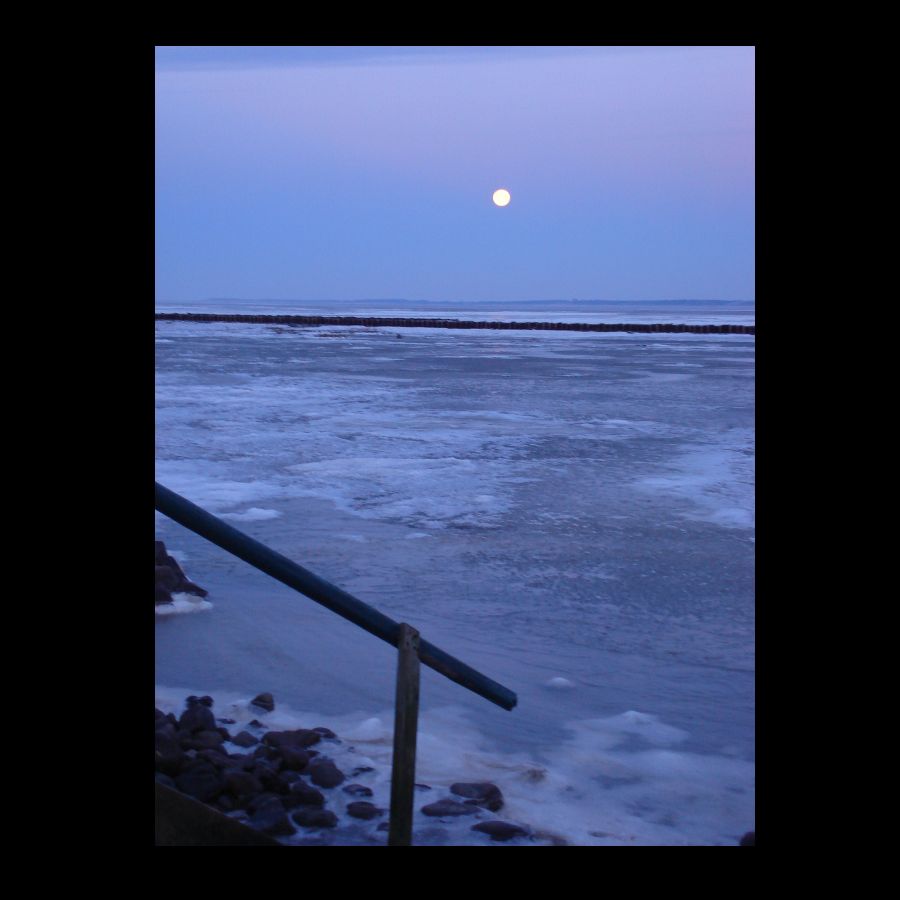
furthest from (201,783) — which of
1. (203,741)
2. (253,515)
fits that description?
(253,515)

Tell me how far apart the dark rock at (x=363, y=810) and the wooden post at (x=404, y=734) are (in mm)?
781

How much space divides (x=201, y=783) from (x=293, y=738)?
1.87 ft

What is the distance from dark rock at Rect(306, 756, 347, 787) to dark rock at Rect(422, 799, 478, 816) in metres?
0.30

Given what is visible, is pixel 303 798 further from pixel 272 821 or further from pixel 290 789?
pixel 272 821

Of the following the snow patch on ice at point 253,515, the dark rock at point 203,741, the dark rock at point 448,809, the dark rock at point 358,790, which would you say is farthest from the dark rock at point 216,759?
the snow patch on ice at point 253,515

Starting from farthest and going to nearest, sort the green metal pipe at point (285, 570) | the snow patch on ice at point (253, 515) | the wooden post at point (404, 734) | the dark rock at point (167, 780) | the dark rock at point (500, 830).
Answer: the snow patch on ice at point (253, 515) → the dark rock at point (500, 830) → the dark rock at point (167, 780) → the wooden post at point (404, 734) → the green metal pipe at point (285, 570)

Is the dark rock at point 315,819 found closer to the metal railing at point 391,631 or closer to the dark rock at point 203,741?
the dark rock at point 203,741

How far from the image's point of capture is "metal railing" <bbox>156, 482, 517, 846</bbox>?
1.97 m

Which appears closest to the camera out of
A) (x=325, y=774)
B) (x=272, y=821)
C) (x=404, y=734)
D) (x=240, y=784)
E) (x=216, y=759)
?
(x=404, y=734)

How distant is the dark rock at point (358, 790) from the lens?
10.4ft

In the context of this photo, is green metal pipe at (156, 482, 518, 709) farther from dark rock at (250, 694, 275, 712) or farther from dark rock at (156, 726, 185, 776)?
dark rock at (250, 694, 275, 712)

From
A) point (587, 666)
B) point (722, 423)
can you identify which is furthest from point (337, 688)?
point (722, 423)

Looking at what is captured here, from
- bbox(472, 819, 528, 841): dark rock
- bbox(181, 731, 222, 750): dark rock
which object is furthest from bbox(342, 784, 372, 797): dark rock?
bbox(181, 731, 222, 750): dark rock

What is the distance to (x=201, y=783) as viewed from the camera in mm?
2980
